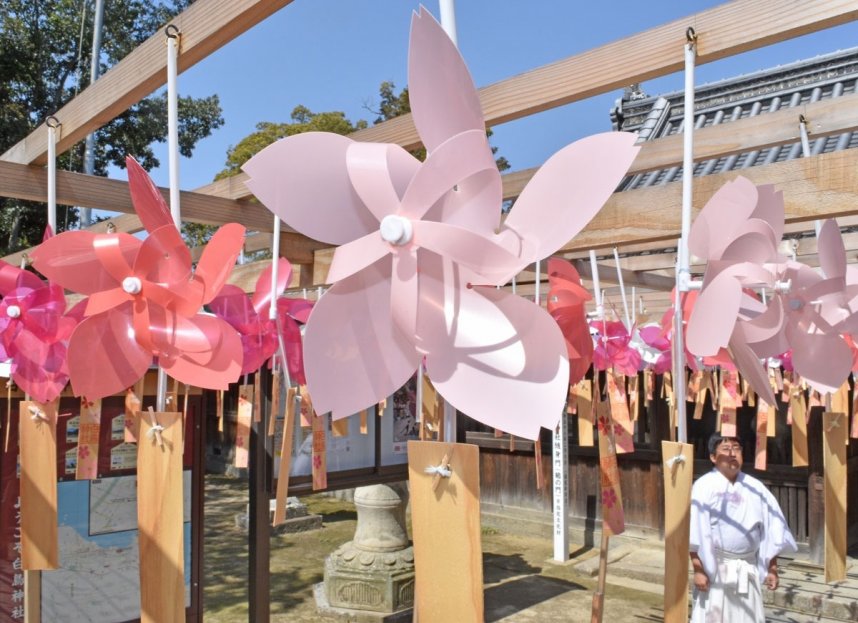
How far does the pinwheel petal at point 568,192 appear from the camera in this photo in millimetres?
922

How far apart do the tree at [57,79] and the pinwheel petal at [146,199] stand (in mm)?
8180

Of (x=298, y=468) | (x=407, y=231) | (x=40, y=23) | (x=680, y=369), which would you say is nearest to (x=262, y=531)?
(x=298, y=468)

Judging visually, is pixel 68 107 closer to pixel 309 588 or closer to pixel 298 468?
pixel 298 468

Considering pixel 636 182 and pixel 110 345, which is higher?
pixel 636 182

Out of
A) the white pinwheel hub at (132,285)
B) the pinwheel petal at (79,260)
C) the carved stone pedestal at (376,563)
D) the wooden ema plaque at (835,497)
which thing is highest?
the pinwheel petal at (79,260)

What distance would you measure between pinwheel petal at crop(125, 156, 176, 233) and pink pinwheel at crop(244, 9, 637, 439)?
1.27ft

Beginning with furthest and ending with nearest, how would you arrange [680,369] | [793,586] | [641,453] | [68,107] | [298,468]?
1. [641,453]
2. [793,586]
3. [298,468]
4. [68,107]
5. [680,369]

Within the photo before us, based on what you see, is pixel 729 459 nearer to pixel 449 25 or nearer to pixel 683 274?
pixel 683 274

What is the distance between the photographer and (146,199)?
126 cm

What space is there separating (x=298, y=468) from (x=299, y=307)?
51.9 inches

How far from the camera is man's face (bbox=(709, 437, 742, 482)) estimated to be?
3.52 m

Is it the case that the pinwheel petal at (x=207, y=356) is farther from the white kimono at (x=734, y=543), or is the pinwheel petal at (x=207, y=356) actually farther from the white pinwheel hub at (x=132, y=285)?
the white kimono at (x=734, y=543)

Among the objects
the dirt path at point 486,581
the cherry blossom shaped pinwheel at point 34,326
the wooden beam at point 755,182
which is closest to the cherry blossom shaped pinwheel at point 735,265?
the wooden beam at point 755,182

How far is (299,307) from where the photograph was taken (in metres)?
2.64
